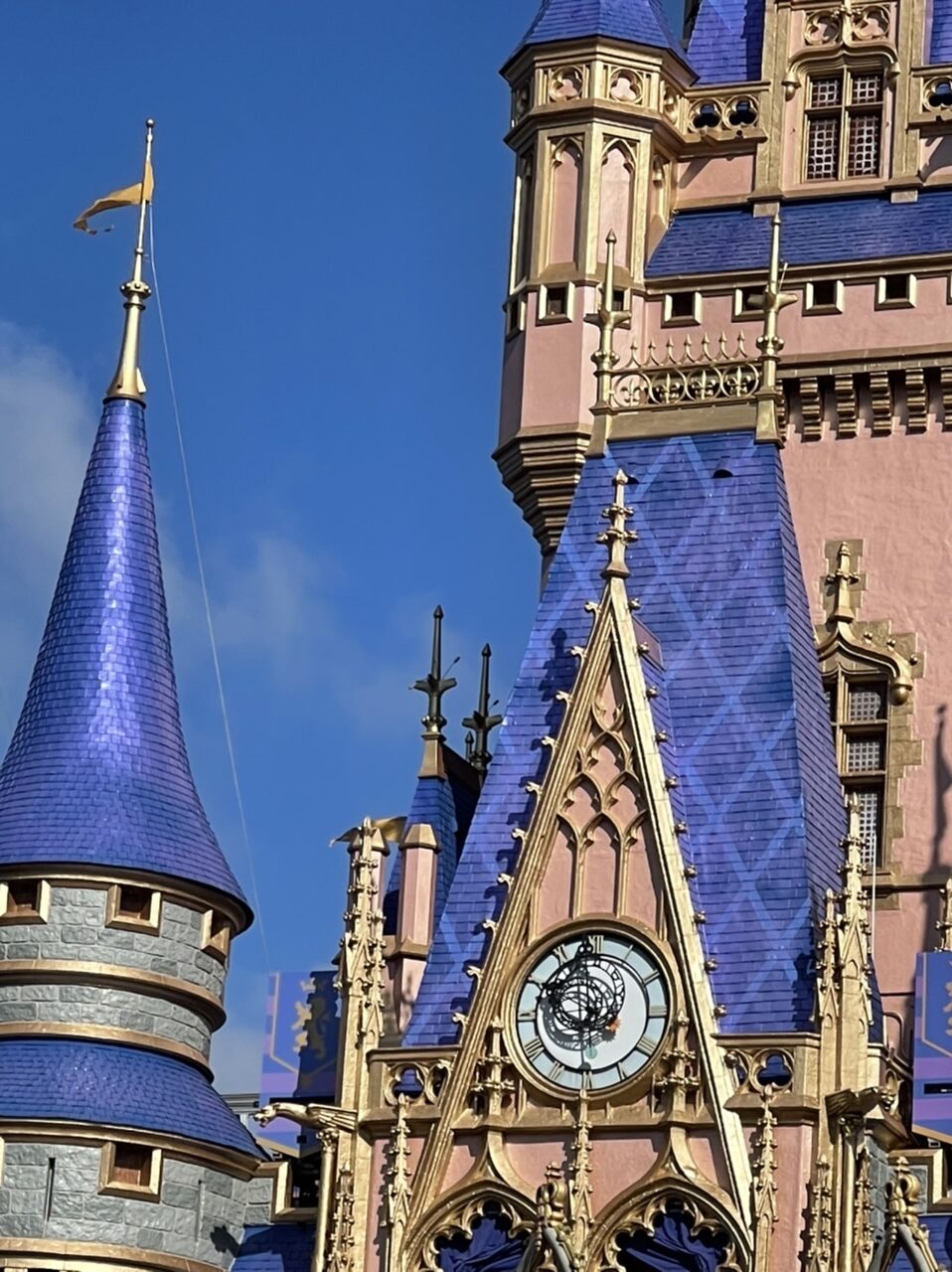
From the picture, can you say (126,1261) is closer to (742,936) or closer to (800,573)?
(742,936)

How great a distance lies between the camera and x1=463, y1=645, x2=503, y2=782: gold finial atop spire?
4022 cm

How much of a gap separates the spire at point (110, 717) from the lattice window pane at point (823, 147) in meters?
6.68

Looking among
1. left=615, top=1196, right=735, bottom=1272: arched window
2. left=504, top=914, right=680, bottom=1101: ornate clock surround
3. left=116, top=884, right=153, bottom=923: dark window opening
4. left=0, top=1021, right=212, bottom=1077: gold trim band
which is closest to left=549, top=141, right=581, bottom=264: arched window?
left=116, top=884, right=153, bottom=923: dark window opening

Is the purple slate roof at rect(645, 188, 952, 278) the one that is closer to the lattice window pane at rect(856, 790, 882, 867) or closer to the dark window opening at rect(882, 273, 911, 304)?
the dark window opening at rect(882, 273, 911, 304)

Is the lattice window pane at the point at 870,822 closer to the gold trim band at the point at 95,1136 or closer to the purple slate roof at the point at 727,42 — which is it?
the gold trim band at the point at 95,1136

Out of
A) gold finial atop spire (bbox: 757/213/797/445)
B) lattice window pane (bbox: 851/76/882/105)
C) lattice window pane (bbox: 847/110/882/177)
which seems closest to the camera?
gold finial atop spire (bbox: 757/213/797/445)

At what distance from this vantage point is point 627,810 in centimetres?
3569

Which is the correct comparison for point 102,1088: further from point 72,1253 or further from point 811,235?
point 811,235

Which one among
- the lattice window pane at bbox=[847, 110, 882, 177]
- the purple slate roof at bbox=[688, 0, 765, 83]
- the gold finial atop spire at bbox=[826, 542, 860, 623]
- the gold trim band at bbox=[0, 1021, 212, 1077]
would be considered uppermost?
the purple slate roof at bbox=[688, 0, 765, 83]

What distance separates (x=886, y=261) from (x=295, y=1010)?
8375 mm

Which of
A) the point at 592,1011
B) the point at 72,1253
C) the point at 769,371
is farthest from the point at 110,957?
the point at 769,371

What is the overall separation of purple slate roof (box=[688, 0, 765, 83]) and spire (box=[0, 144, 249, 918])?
6.51 meters

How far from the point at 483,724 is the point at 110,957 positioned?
529 cm

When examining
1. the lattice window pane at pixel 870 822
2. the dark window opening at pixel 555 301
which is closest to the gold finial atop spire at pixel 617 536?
the lattice window pane at pixel 870 822
